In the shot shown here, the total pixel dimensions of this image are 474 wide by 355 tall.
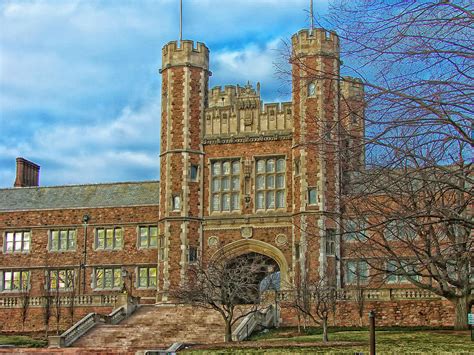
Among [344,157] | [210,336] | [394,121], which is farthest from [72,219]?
[394,121]

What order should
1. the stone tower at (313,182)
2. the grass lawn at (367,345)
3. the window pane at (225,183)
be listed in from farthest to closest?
the window pane at (225,183) < the stone tower at (313,182) < the grass lawn at (367,345)

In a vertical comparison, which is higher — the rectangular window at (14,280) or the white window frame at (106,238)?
the white window frame at (106,238)

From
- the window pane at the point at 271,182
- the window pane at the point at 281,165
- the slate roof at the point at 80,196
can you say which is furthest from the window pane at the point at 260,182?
the slate roof at the point at 80,196

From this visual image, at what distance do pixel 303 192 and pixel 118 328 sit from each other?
30.3ft

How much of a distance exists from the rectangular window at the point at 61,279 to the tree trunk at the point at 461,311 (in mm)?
19005

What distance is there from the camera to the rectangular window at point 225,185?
1407 inches

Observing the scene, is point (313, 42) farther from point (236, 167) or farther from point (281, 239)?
point (281, 239)

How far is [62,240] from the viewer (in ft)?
126

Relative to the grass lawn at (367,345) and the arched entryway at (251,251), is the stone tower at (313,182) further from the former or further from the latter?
the grass lawn at (367,345)

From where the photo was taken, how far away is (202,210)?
117 feet

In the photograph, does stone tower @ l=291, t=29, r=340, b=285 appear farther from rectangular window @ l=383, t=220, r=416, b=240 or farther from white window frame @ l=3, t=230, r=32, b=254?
white window frame @ l=3, t=230, r=32, b=254

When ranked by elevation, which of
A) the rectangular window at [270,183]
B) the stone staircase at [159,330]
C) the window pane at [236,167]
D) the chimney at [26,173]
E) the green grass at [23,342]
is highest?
the chimney at [26,173]

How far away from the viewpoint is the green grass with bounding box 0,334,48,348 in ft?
91.1

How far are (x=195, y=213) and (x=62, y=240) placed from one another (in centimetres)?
691
